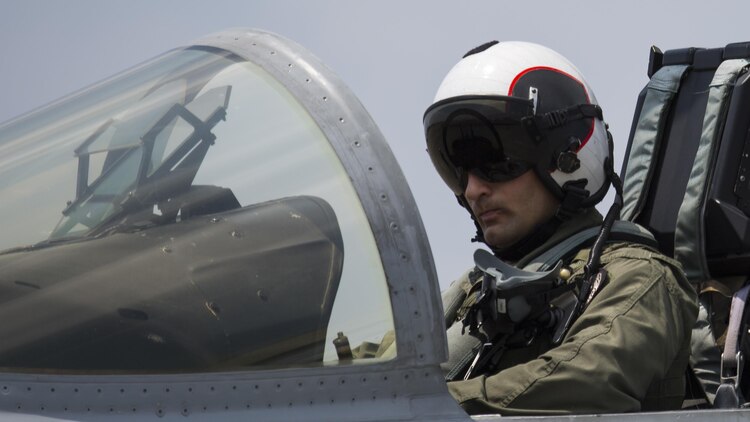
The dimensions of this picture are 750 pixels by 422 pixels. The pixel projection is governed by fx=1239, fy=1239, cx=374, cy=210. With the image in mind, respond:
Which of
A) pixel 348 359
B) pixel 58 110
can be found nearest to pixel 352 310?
pixel 348 359

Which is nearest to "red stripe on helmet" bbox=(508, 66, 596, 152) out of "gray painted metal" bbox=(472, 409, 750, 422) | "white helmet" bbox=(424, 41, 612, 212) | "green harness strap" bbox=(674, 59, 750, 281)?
"white helmet" bbox=(424, 41, 612, 212)

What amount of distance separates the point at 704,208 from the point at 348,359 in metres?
2.05

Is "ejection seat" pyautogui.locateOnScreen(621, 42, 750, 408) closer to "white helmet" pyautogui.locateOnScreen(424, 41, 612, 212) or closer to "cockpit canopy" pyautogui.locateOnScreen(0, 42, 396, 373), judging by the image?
"white helmet" pyautogui.locateOnScreen(424, 41, 612, 212)

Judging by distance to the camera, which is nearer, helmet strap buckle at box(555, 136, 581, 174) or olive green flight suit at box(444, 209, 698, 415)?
olive green flight suit at box(444, 209, 698, 415)

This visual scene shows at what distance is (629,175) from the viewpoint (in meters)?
4.83

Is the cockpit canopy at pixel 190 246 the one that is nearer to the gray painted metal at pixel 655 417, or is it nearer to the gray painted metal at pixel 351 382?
the gray painted metal at pixel 351 382

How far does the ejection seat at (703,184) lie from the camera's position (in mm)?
4191

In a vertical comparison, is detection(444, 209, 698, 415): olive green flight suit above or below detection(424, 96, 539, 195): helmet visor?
below

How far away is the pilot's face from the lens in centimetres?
397

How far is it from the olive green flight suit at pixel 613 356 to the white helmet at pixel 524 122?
1.03ft

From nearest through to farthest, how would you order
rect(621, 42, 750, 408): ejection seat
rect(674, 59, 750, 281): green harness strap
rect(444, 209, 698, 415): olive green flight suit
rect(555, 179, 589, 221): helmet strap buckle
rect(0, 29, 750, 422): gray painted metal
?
rect(0, 29, 750, 422): gray painted metal → rect(444, 209, 698, 415): olive green flight suit → rect(555, 179, 589, 221): helmet strap buckle → rect(621, 42, 750, 408): ejection seat → rect(674, 59, 750, 281): green harness strap

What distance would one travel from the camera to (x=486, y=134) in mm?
3883

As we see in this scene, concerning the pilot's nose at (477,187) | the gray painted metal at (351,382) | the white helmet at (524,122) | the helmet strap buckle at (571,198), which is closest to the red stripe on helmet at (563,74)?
the white helmet at (524,122)

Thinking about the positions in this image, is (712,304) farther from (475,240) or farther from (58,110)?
(58,110)
